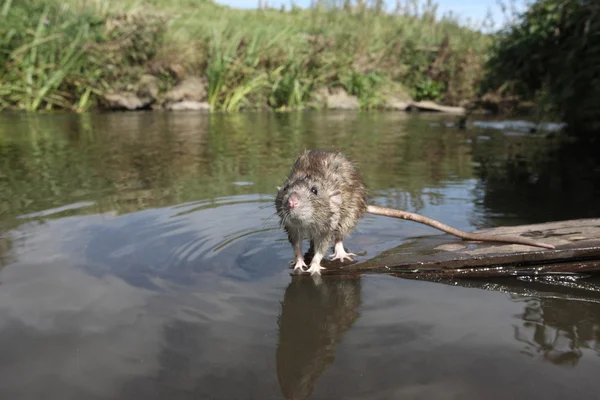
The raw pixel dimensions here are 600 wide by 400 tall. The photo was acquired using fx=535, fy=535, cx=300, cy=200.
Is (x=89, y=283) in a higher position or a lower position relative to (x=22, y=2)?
lower

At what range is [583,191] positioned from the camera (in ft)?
19.2

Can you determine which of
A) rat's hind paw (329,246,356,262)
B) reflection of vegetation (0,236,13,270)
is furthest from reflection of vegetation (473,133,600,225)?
reflection of vegetation (0,236,13,270)

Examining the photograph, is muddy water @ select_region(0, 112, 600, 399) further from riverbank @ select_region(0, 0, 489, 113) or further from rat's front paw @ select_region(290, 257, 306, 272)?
riverbank @ select_region(0, 0, 489, 113)

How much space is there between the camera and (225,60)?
17266 mm

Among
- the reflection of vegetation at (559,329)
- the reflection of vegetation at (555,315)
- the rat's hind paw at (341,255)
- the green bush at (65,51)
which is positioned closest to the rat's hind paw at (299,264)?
the rat's hind paw at (341,255)

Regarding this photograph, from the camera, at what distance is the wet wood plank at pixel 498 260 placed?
3.21 m

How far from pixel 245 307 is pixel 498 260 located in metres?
1.57

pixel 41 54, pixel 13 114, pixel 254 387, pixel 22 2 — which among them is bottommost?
pixel 254 387

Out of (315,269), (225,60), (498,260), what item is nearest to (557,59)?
(498,260)

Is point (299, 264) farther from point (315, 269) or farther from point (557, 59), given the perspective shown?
point (557, 59)

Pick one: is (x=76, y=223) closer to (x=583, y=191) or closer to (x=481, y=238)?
(x=481, y=238)

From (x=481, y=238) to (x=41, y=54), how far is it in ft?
48.3

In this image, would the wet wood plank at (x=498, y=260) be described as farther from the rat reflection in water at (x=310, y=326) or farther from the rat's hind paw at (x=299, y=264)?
the rat reflection in water at (x=310, y=326)

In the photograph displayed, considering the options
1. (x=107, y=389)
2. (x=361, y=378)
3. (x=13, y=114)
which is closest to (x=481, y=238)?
(x=361, y=378)
